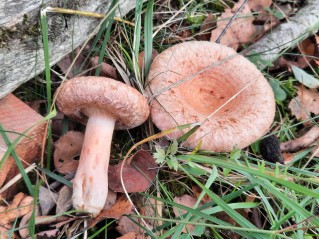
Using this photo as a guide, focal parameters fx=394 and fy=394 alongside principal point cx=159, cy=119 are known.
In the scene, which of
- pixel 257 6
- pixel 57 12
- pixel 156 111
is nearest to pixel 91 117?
pixel 156 111

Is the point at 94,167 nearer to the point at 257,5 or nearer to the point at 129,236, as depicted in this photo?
the point at 129,236

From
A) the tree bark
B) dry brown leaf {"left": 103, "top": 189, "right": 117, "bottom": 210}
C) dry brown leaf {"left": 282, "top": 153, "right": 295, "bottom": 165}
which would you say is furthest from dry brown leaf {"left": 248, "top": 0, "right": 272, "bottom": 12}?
dry brown leaf {"left": 103, "top": 189, "right": 117, "bottom": 210}

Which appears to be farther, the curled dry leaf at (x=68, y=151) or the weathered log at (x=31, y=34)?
the curled dry leaf at (x=68, y=151)

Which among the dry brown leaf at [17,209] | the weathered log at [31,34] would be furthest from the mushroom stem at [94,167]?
the weathered log at [31,34]

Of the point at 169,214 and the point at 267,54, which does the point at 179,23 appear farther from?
the point at 169,214

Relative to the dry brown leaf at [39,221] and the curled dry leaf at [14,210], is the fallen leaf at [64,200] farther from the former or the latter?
the curled dry leaf at [14,210]

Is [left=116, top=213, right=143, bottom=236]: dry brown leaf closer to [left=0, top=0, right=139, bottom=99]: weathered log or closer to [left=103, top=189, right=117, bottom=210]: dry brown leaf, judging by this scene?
[left=103, top=189, right=117, bottom=210]: dry brown leaf
